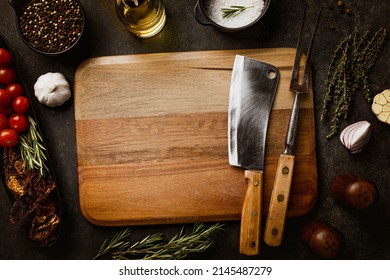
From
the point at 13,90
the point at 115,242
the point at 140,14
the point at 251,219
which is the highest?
the point at 140,14

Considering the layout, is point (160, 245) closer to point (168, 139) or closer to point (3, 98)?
point (168, 139)

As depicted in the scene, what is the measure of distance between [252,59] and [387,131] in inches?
19.5

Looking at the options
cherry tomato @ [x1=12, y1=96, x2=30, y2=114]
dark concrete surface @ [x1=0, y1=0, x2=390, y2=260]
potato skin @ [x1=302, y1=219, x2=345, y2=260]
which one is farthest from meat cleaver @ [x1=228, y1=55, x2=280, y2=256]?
cherry tomato @ [x1=12, y1=96, x2=30, y2=114]

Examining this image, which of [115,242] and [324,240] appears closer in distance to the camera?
[324,240]

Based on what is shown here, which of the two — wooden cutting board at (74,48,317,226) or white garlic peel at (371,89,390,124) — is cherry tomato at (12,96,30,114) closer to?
A: wooden cutting board at (74,48,317,226)

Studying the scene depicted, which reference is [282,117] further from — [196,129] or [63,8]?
[63,8]

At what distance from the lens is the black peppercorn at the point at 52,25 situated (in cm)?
125

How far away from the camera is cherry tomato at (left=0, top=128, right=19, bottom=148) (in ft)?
4.01

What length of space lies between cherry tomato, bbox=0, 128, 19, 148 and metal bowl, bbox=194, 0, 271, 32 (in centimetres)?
67

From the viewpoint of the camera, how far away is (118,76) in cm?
129

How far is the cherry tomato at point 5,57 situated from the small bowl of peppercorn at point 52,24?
0.08 metres

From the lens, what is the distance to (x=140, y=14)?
1235 millimetres

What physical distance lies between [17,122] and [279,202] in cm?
84

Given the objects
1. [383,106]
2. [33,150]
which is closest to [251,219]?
[383,106]
